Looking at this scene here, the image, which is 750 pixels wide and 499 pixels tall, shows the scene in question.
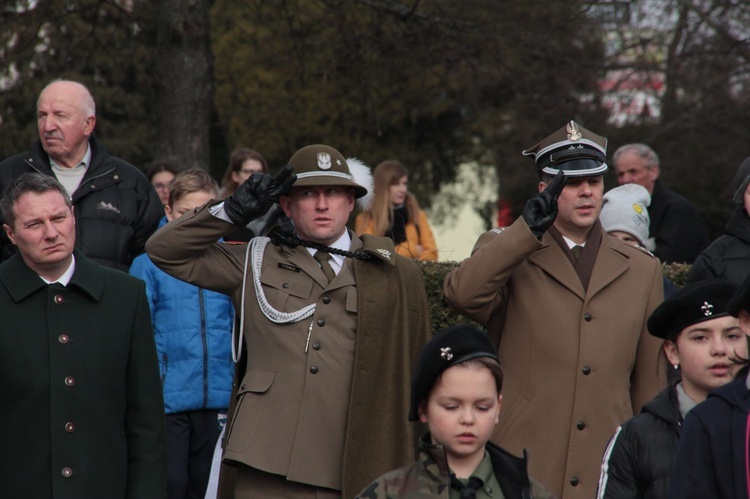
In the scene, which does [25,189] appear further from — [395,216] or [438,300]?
[395,216]

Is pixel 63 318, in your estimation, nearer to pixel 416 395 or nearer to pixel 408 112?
pixel 416 395

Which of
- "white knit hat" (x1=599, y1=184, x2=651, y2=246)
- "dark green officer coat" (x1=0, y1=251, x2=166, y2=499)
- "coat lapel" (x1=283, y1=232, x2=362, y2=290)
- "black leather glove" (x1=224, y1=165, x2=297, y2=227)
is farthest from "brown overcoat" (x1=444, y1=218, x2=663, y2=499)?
"white knit hat" (x1=599, y1=184, x2=651, y2=246)

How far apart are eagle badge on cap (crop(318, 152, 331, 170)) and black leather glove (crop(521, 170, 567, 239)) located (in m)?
0.90

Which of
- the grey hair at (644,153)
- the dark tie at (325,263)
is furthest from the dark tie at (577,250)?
the grey hair at (644,153)

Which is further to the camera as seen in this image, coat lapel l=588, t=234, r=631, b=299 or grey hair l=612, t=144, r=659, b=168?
grey hair l=612, t=144, r=659, b=168

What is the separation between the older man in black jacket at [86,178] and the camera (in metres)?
7.11

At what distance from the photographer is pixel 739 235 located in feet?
21.8

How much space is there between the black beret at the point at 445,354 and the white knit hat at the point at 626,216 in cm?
287

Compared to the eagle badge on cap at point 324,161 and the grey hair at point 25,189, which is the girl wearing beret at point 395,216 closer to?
the eagle badge on cap at point 324,161

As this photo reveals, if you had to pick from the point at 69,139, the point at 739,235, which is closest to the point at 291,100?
the point at 69,139

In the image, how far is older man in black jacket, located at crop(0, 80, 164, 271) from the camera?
280 inches

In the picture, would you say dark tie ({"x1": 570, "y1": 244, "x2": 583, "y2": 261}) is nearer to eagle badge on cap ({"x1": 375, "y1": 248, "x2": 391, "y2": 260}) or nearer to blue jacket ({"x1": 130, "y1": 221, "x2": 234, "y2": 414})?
eagle badge on cap ({"x1": 375, "y1": 248, "x2": 391, "y2": 260})

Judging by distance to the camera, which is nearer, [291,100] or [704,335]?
[704,335]

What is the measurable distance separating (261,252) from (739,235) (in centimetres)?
269
